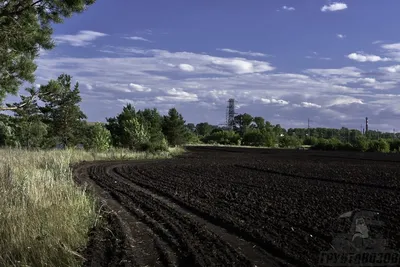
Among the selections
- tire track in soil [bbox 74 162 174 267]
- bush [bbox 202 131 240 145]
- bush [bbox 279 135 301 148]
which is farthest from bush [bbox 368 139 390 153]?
tire track in soil [bbox 74 162 174 267]

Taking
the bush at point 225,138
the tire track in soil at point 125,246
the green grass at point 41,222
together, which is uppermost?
the bush at point 225,138

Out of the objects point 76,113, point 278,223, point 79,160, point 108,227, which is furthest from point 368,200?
point 76,113

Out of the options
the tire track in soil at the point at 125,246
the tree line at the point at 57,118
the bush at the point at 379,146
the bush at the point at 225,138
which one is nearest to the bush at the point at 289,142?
the tree line at the point at 57,118

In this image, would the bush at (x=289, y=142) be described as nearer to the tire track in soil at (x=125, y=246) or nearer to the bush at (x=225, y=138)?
the bush at (x=225, y=138)

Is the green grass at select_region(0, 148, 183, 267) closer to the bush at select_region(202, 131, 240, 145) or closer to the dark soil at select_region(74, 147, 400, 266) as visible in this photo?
the dark soil at select_region(74, 147, 400, 266)

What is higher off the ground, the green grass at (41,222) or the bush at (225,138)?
the bush at (225,138)

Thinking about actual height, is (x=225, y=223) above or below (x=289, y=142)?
below

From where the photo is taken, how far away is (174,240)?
25.4 ft

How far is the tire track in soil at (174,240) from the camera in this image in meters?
6.53

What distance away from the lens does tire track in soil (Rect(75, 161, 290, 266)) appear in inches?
257

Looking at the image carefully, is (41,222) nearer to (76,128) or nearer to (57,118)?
(57,118)

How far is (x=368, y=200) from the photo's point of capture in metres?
12.8

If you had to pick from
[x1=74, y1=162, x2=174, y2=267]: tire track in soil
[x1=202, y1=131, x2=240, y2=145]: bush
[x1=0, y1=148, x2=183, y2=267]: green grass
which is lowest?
[x1=74, y1=162, x2=174, y2=267]: tire track in soil

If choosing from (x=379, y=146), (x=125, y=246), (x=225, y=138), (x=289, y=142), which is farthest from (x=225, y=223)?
(x=225, y=138)
